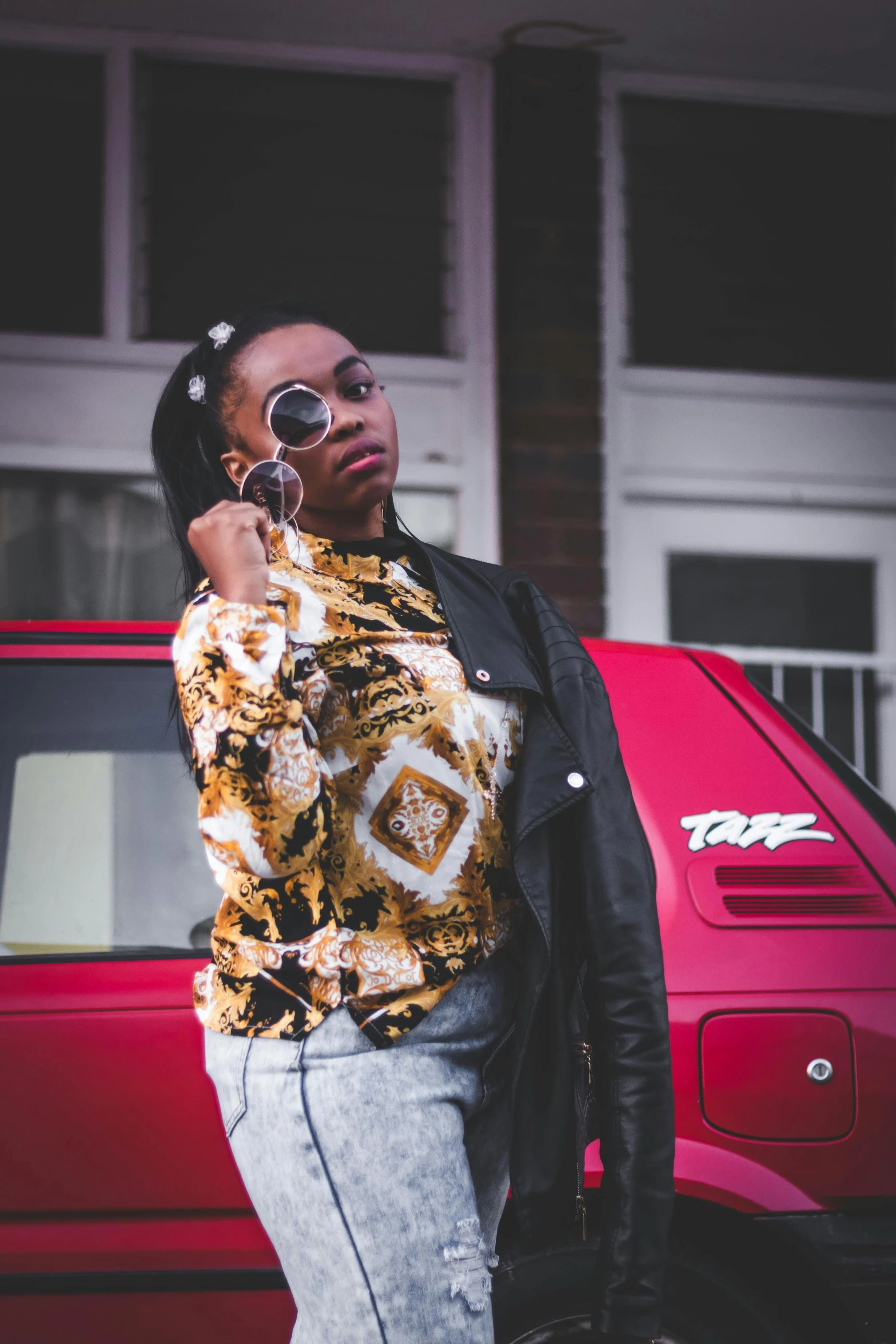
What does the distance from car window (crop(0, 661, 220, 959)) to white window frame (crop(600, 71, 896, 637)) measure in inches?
117

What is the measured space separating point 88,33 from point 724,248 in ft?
8.93

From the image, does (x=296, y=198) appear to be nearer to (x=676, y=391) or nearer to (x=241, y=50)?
(x=241, y=50)

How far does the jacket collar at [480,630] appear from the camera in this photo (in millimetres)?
1479

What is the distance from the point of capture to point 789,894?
84.0 inches

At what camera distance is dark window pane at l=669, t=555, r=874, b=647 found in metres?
5.43

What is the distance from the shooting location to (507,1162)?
1.50 meters

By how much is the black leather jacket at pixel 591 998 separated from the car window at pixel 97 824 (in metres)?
1.08

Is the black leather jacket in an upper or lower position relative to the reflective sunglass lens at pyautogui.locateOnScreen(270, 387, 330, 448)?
lower

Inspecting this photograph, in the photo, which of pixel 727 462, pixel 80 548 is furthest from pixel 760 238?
pixel 80 548

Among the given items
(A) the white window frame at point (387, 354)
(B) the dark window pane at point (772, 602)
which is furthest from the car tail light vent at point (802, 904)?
(B) the dark window pane at point (772, 602)

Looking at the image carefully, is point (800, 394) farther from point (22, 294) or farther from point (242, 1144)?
point (242, 1144)

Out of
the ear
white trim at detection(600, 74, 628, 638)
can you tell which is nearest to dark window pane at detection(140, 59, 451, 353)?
white trim at detection(600, 74, 628, 638)

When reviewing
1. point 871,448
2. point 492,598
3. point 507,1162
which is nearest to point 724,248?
point 871,448

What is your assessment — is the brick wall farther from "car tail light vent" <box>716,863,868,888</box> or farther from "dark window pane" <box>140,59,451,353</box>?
"car tail light vent" <box>716,863,868,888</box>
